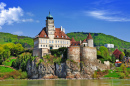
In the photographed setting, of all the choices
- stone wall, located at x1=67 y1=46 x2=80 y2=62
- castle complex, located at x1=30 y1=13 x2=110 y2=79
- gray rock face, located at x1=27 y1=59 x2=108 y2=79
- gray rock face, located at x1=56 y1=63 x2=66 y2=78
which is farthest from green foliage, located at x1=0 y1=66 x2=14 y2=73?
stone wall, located at x1=67 y1=46 x2=80 y2=62

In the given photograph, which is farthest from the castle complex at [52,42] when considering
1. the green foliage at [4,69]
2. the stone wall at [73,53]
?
the green foliage at [4,69]

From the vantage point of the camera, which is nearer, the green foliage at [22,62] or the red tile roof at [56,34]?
the green foliage at [22,62]

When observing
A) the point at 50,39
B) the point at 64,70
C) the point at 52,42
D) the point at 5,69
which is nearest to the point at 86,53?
the point at 64,70

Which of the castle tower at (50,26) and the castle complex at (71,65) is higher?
the castle tower at (50,26)

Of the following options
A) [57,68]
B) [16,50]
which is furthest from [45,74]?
[16,50]

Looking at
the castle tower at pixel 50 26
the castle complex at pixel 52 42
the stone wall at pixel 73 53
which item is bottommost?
the stone wall at pixel 73 53

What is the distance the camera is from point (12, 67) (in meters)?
85.5

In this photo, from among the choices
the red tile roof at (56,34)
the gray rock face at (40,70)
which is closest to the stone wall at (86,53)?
the gray rock face at (40,70)

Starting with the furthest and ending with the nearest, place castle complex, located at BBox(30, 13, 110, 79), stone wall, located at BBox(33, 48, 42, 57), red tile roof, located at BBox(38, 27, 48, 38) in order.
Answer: red tile roof, located at BBox(38, 27, 48, 38) < stone wall, located at BBox(33, 48, 42, 57) < castle complex, located at BBox(30, 13, 110, 79)

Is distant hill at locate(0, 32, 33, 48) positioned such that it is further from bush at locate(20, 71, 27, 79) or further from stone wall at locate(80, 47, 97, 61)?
stone wall at locate(80, 47, 97, 61)

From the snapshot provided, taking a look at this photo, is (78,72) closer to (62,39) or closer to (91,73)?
(91,73)

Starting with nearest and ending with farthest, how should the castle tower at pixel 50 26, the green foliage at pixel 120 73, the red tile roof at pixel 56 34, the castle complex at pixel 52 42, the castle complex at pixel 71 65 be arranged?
1. the green foliage at pixel 120 73
2. the castle complex at pixel 71 65
3. the castle complex at pixel 52 42
4. the red tile roof at pixel 56 34
5. the castle tower at pixel 50 26

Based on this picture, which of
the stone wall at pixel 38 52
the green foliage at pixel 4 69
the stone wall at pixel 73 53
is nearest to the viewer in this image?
the stone wall at pixel 73 53

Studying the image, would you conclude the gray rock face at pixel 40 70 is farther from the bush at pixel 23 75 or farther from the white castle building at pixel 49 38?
the white castle building at pixel 49 38
